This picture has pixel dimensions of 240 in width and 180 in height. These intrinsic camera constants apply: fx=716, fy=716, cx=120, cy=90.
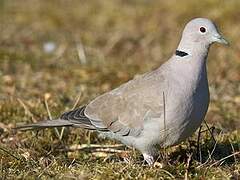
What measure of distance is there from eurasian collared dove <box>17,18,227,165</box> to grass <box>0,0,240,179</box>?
0.16m

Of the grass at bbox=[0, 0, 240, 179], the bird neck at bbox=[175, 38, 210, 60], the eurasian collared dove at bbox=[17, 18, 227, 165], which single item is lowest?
the grass at bbox=[0, 0, 240, 179]

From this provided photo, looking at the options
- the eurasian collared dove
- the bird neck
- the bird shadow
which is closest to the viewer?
the eurasian collared dove

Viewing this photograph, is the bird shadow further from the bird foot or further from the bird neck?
the bird neck

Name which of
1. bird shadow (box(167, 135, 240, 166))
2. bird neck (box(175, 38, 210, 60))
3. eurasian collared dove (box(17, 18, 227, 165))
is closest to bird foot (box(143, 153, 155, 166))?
eurasian collared dove (box(17, 18, 227, 165))

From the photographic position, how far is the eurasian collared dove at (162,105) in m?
4.16

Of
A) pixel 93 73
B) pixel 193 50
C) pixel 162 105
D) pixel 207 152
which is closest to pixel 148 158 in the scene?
pixel 162 105

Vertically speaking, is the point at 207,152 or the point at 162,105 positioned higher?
the point at 162,105

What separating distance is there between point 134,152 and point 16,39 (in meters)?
4.04

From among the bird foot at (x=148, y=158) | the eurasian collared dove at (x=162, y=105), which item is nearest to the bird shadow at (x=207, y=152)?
the bird foot at (x=148, y=158)

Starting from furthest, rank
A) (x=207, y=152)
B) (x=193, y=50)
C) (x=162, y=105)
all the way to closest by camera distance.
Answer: (x=207, y=152) → (x=193, y=50) → (x=162, y=105)

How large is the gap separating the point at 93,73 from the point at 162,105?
3083 mm

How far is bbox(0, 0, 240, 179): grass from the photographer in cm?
425

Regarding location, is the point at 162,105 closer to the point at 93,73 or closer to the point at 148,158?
the point at 148,158

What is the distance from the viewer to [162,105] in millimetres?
4238
